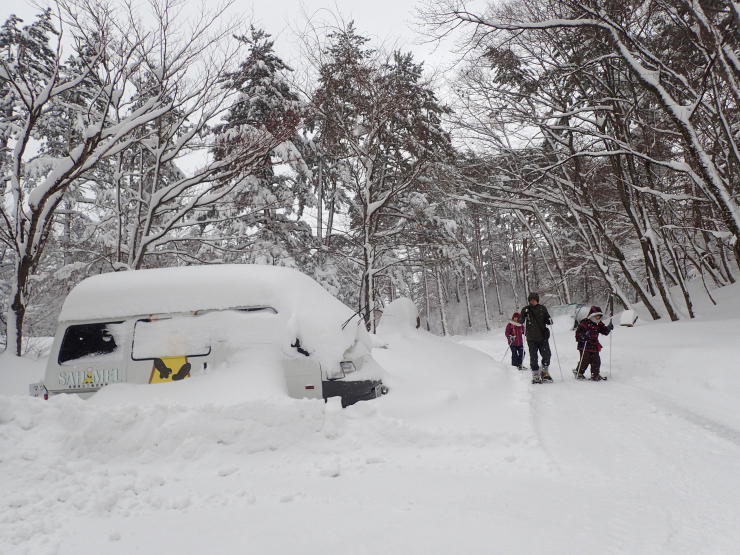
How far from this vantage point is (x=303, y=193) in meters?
20.0

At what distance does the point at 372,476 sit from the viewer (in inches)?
151

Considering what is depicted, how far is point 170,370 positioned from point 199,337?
0.48 meters

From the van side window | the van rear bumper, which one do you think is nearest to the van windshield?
the van side window

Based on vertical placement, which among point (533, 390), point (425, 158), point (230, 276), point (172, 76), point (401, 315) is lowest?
point (533, 390)

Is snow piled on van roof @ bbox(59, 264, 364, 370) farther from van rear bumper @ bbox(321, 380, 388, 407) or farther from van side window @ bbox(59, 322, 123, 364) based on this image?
van rear bumper @ bbox(321, 380, 388, 407)

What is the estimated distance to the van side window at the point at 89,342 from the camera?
5051 millimetres

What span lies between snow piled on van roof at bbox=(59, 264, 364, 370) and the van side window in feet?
0.40

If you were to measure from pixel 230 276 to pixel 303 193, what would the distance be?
15.2 m

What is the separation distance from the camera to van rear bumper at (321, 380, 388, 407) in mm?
4926

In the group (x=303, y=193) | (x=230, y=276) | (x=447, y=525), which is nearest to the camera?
(x=447, y=525)

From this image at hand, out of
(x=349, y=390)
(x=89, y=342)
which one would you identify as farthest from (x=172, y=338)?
(x=349, y=390)

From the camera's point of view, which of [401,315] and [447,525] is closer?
[447,525]

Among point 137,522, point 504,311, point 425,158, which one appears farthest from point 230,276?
point 504,311

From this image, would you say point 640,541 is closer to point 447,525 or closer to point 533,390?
point 447,525
